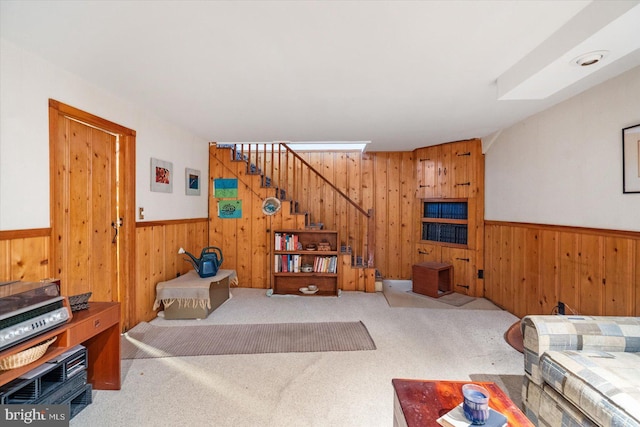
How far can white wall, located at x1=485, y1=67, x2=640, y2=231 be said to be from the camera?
225cm

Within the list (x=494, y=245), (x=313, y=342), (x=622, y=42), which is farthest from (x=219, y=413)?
(x=494, y=245)

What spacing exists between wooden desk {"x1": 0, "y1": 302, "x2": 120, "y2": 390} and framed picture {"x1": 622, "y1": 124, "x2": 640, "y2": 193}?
12.6ft

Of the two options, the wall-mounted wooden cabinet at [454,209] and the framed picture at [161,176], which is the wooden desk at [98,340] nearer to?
the framed picture at [161,176]

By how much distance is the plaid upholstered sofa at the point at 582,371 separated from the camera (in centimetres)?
126

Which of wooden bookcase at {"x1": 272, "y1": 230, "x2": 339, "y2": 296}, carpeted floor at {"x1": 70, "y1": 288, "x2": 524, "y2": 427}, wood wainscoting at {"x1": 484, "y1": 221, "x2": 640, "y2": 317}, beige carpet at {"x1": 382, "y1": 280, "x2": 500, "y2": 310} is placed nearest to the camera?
carpeted floor at {"x1": 70, "y1": 288, "x2": 524, "y2": 427}

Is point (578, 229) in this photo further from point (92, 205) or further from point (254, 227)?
point (92, 205)

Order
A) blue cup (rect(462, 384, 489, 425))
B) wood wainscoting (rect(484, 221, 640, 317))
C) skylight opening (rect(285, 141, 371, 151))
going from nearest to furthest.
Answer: blue cup (rect(462, 384, 489, 425)) → wood wainscoting (rect(484, 221, 640, 317)) → skylight opening (rect(285, 141, 371, 151))

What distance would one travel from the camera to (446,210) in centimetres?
468

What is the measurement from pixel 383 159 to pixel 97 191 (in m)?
4.27

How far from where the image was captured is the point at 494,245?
13.1 feet

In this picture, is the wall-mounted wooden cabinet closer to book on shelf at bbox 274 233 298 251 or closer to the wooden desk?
book on shelf at bbox 274 233 298 251

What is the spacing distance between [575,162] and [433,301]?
2.34 meters

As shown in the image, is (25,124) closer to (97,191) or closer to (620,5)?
(97,191)

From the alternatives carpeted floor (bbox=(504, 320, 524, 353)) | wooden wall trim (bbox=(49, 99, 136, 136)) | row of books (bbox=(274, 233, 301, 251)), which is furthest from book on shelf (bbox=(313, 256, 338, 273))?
wooden wall trim (bbox=(49, 99, 136, 136))
